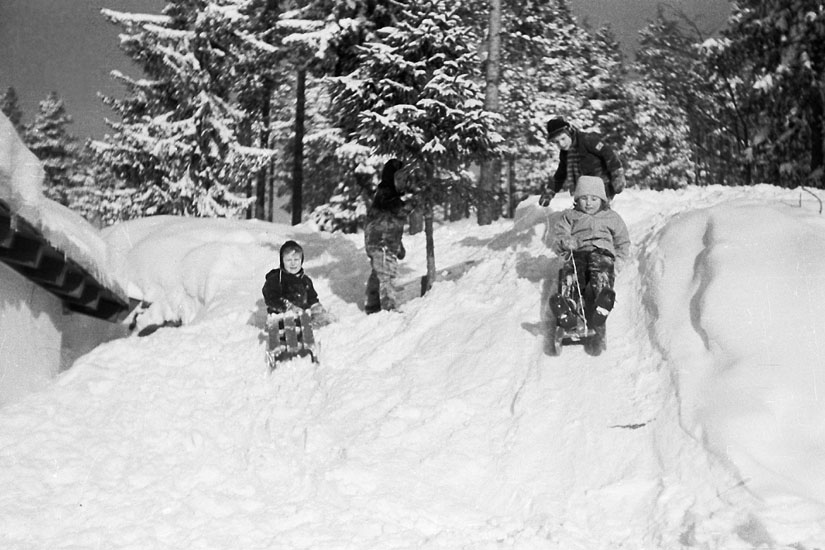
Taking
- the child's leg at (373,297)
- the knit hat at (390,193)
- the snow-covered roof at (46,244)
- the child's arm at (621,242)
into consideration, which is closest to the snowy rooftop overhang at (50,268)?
the snow-covered roof at (46,244)

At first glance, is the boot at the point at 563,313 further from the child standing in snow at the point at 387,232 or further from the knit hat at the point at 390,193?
the knit hat at the point at 390,193

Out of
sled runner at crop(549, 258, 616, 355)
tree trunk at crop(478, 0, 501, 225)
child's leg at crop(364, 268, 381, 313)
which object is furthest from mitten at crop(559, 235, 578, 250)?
tree trunk at crop(478, 0, 501, 225)

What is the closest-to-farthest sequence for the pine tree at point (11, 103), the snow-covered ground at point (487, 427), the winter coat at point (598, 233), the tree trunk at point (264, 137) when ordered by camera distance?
the snow-covered ground at point (487, 427)
the winter coat at point (598, 233)
the tree trunk at point (264, 137)
the pine tree at point (11, 103)

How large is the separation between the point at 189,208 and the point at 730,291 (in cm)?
1681

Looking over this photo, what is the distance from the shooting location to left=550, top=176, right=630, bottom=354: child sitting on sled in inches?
227

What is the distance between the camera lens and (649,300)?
6129mm

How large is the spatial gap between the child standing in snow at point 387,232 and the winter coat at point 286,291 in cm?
98

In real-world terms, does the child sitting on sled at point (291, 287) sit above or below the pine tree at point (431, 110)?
below

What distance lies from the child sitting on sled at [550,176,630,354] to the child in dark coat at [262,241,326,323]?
3.20 m

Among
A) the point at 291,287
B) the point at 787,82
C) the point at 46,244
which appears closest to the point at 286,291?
the point at 291,287

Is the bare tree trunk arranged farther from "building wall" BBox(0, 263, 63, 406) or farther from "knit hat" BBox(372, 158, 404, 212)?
"knit hat" BBox(372, 158, 404, 212)

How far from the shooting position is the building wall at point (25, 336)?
290 inches

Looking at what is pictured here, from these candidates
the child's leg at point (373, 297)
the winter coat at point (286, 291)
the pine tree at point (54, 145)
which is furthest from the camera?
the pine tree at point (54, 145)

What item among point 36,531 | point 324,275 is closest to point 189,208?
point 324,275
